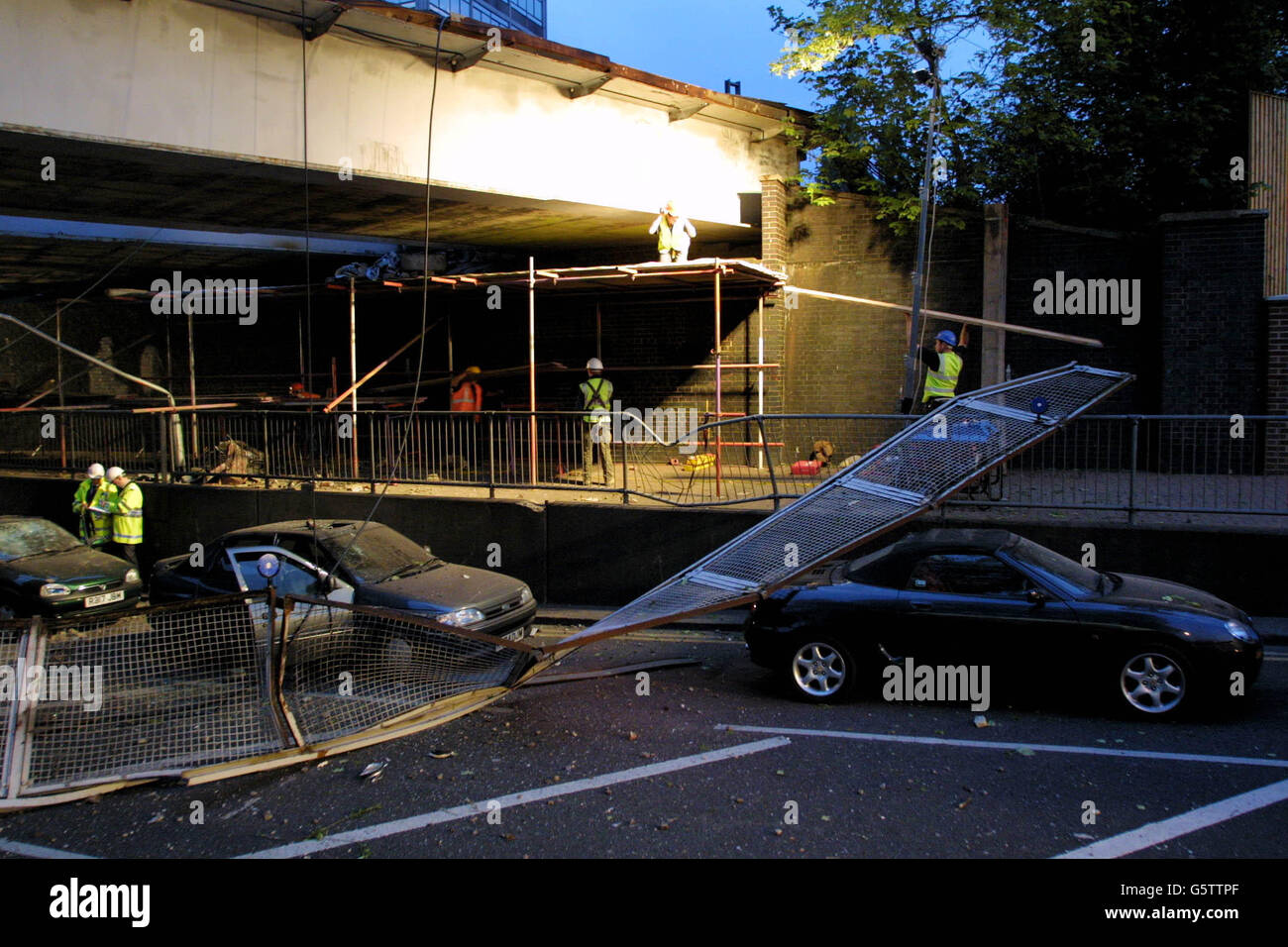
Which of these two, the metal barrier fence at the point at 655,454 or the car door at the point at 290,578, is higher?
the metal barrier fence at the point at 655,454

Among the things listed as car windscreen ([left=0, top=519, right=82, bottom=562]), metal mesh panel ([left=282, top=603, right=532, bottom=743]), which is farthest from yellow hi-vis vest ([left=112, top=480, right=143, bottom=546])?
metal mesh panel ([left=282, top=603, right=532, bottom=743])

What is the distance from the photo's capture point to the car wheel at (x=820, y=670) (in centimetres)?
717

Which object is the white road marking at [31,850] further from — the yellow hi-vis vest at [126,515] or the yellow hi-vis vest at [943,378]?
the yellow hi-vis vest at [943,378]

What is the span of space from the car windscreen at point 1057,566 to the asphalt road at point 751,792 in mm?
864

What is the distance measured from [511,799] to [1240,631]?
4971 mm

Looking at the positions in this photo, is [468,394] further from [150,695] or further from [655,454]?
[150,695]

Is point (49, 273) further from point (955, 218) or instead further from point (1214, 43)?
point (1214, 43)

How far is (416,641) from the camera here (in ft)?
21.9

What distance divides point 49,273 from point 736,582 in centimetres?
2039

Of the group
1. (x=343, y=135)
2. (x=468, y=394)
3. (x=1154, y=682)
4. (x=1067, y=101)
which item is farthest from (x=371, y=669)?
(x=1067, y=101)

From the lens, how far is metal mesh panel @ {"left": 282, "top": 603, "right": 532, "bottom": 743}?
634 centimetres

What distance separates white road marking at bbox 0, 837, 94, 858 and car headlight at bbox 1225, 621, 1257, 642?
7080 mm

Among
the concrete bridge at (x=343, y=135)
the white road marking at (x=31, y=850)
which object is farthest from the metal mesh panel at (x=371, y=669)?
the concrete bridge at (x=343, y=135)

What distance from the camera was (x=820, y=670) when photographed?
725cm
